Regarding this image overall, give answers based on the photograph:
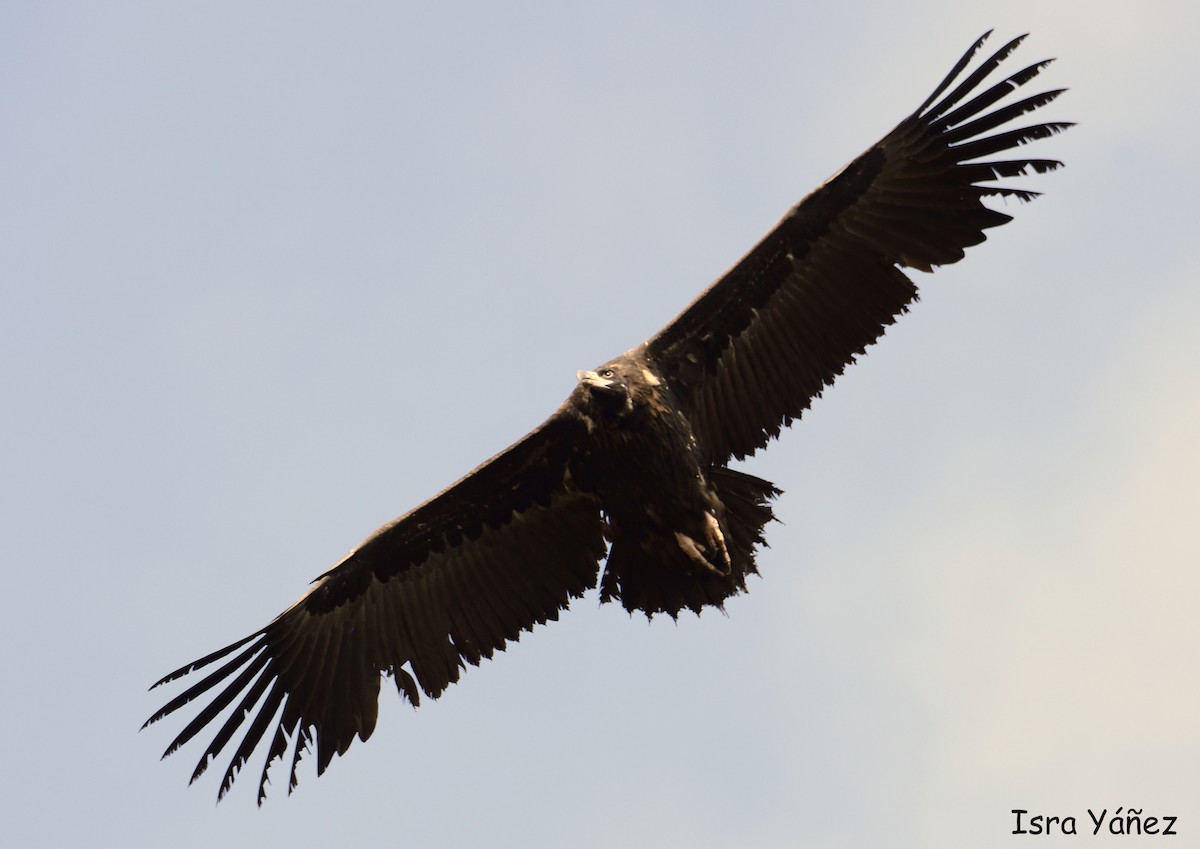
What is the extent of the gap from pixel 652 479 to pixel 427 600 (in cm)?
204

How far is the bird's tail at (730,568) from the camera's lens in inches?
532

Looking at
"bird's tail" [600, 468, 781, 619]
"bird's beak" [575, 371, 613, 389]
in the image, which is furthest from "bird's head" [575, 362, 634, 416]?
"bird's tail" [600, 468, 781, 619]

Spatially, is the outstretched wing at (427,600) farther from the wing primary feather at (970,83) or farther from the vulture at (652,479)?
the wing primary feather at (970,83)

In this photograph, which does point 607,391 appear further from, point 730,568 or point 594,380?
point 730,568

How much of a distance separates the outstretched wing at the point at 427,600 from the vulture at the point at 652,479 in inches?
0.5

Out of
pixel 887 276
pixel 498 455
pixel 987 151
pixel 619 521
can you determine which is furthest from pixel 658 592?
pixel 987 151

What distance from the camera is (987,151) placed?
1345 centimetres

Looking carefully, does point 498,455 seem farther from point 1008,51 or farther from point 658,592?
point 1008,51

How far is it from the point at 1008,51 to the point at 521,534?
4668 mm

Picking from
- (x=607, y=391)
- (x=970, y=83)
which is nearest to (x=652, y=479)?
(x=607, y=391)

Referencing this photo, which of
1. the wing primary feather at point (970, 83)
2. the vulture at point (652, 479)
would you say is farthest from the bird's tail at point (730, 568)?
the wing primary feather at point (970, 83)

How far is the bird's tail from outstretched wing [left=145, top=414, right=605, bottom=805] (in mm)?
561

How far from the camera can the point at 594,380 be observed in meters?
13.1

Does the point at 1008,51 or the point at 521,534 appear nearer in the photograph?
the point at 1008,51
